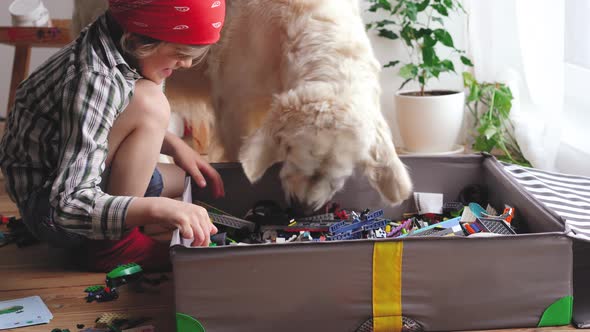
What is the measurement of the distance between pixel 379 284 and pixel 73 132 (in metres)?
0.63

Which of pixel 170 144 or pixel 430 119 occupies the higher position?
pixel 170 144

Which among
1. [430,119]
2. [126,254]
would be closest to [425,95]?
[430,119]

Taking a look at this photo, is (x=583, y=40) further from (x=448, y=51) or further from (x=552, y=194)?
(x=448, y=51)

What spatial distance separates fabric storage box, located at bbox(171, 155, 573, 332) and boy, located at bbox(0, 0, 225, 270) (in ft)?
0.36

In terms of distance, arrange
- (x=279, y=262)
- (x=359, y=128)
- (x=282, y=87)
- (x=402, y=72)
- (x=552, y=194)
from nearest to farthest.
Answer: (x=279, y=262), (x=359, y=128), (x=552, y=194), (x=282, y=87), (x=402, y=72)

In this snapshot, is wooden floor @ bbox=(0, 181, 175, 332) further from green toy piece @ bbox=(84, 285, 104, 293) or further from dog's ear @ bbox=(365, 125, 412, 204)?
dog's ear @ bbox=(365, 125, 412, 204)

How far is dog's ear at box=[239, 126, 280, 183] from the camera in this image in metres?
1.56

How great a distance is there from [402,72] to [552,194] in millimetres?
1310

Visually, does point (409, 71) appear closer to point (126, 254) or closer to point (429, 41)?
point (429, 41)

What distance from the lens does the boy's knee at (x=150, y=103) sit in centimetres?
150

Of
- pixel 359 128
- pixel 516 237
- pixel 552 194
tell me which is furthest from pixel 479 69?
pixel 516 237

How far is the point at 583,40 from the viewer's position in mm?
2088

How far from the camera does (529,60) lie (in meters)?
2.38

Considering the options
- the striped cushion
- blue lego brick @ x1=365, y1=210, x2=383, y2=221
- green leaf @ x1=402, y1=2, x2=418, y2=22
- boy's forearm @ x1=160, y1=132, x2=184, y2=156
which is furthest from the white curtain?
boy's forearm @ x1=160, y1=132, x2=184, y2=156
